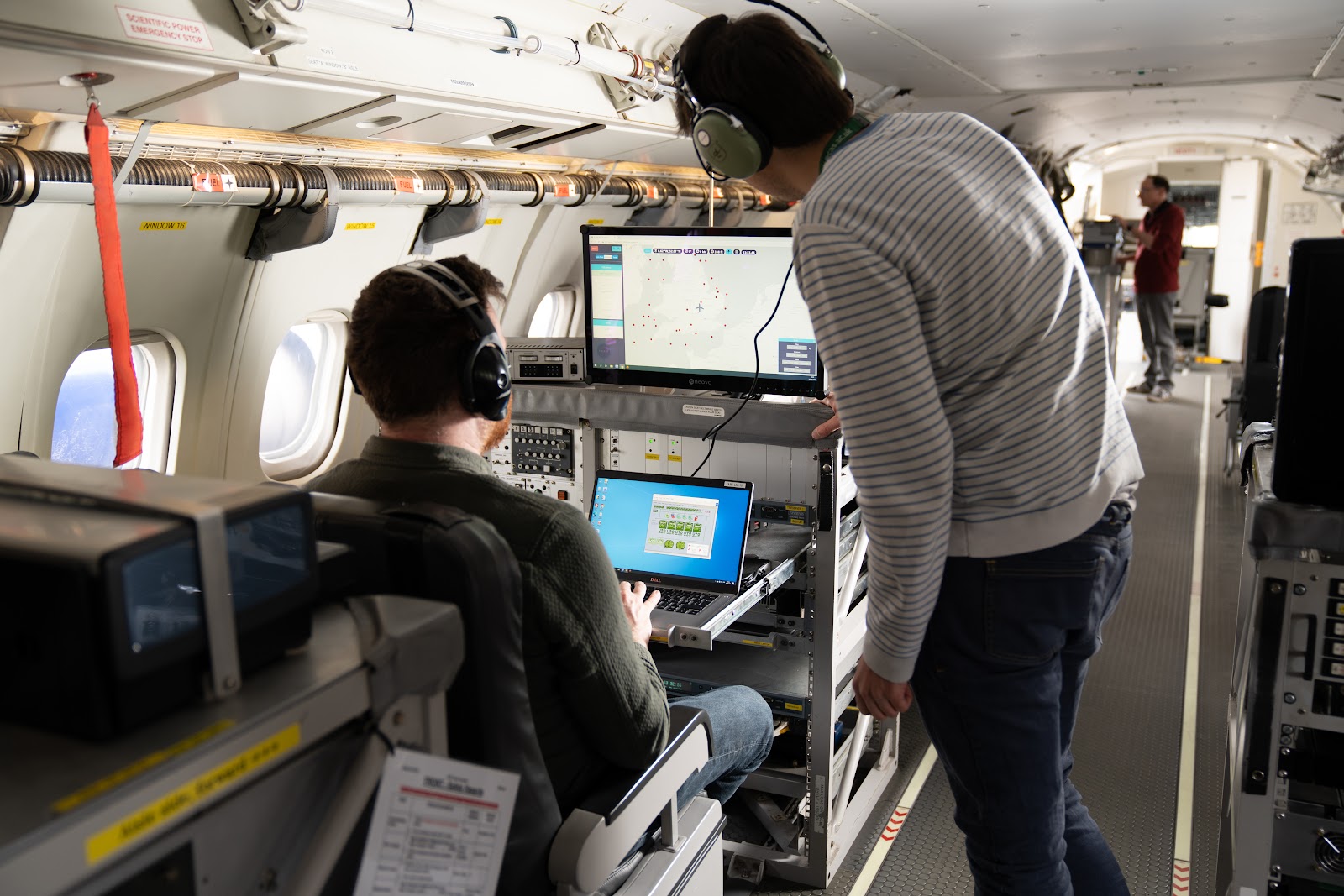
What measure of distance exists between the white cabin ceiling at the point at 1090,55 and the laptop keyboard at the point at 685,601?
2.88m

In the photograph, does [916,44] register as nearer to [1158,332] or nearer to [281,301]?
[281,301]

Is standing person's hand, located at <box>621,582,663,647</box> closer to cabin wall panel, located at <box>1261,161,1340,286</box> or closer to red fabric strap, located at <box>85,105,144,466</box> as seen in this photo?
red fabric strap, located at <box>85,105,144,466</box>

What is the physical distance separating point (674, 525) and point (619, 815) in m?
1.24

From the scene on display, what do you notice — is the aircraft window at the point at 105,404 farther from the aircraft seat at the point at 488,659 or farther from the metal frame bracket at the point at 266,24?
the aircraft seat at the point at 488,659

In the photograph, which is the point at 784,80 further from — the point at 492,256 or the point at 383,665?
the point at 492,256

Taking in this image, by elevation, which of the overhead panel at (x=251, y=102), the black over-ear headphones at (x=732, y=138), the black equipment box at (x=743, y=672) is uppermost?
the overhead panel at (x=251, y=102)

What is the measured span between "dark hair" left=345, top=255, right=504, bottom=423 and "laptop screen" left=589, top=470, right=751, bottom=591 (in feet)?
3.53

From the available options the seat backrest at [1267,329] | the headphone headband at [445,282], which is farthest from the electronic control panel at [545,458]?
the seat backrest at [1267,329]

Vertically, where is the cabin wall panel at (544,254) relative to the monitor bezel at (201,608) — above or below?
above

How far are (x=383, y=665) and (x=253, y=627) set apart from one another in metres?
0.16

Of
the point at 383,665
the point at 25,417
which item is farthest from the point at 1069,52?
the point at 383,665

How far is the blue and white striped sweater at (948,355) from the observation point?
65.9 inches

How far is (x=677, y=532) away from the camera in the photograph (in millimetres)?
3059

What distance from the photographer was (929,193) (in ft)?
5.59
